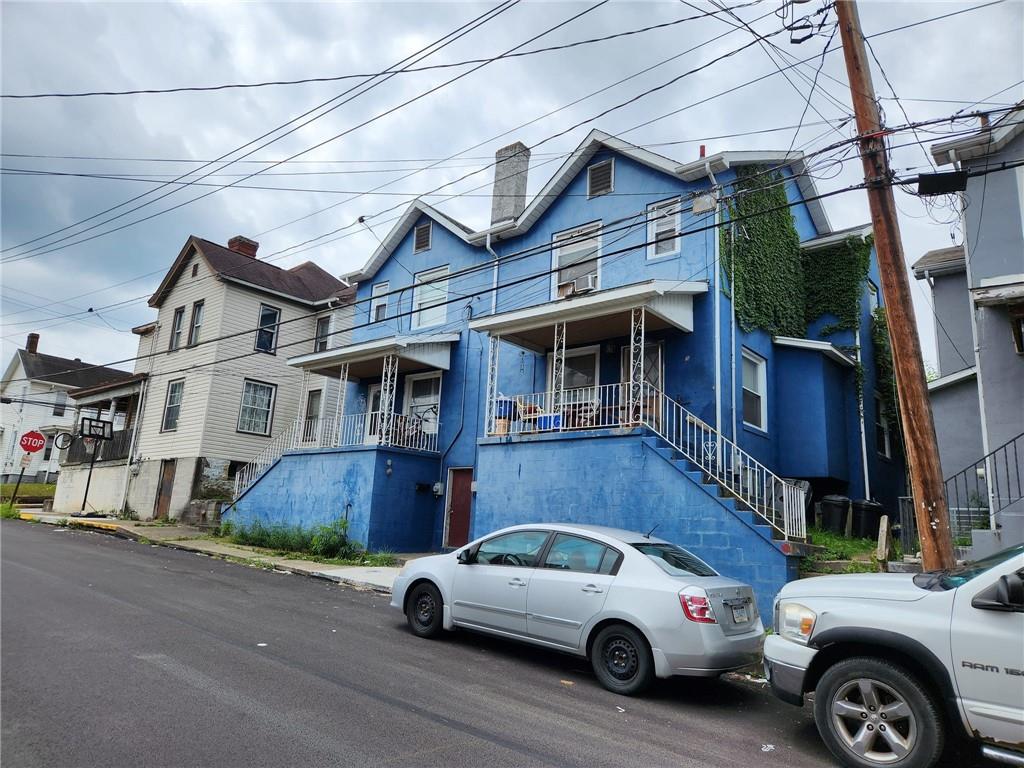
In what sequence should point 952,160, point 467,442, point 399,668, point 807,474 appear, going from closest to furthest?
point 399,668
point 952,160
point 807,474
point 467,442

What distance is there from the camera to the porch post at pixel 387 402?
16.9 meters

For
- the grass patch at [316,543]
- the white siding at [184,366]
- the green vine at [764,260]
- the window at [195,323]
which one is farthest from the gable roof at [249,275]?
the green vine at [764,260]

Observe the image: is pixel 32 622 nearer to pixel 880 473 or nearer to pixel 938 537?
pixel 938 537

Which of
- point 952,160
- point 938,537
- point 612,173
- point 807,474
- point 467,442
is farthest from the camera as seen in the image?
point 467,442

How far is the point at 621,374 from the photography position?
13734 mm

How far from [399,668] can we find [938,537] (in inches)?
225

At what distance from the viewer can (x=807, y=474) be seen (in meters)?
15.1

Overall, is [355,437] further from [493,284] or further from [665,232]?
[665,232]

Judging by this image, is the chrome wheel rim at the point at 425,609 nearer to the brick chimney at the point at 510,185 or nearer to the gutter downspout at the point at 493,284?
the gutter downspout at the point at 493,284

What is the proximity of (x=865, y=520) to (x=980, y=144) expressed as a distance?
23.6ft

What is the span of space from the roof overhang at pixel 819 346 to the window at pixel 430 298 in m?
9.03

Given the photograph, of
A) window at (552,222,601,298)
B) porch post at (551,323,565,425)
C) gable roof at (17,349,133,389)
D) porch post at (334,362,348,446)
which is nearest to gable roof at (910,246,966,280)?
window at (552,222,601,298)

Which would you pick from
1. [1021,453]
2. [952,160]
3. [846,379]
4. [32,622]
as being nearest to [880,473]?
[846,379]

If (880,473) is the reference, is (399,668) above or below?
below
